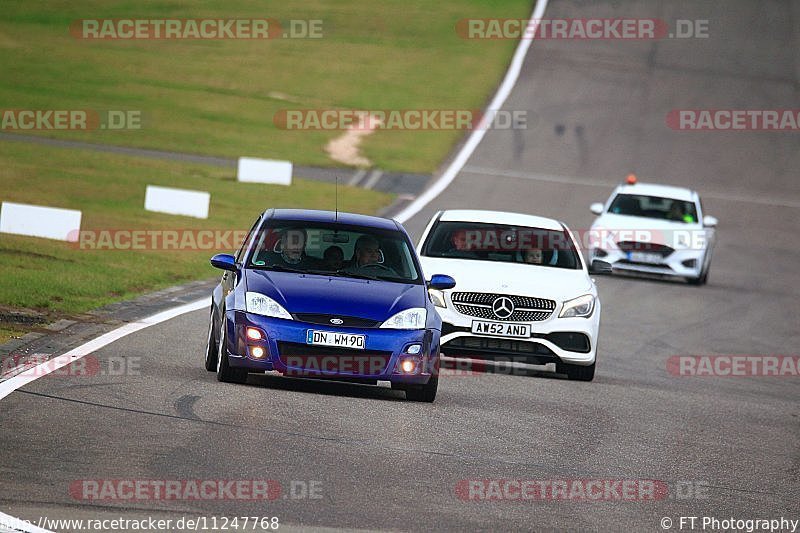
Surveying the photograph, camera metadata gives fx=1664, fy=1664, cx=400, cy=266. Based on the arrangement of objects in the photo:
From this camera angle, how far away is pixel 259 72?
50.7 m

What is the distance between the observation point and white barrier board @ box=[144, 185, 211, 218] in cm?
2825

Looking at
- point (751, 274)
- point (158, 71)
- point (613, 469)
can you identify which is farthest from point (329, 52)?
point (613, 469)

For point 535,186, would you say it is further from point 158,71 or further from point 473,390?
point 473,390

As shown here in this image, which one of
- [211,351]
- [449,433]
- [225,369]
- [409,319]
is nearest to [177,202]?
[211,351]

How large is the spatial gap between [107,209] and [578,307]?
535 inches

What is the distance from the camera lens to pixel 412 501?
9.19 m

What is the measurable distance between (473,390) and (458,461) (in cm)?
379

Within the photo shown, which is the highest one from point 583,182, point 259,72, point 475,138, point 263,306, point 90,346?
point 259,72

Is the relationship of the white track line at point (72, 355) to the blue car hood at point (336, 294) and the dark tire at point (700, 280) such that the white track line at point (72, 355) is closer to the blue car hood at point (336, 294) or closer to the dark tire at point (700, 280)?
the blue car hood at point (336, 294)

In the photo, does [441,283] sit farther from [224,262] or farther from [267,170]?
[267,170]

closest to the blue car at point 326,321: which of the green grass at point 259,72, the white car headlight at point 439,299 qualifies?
the white car headlight at point 439,299

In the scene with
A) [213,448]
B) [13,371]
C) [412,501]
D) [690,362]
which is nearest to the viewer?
[412,501]

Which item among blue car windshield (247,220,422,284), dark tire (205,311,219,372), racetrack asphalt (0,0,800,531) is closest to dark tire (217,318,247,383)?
racetrack asphalt (0,0,800,531)

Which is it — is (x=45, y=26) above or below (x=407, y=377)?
above
